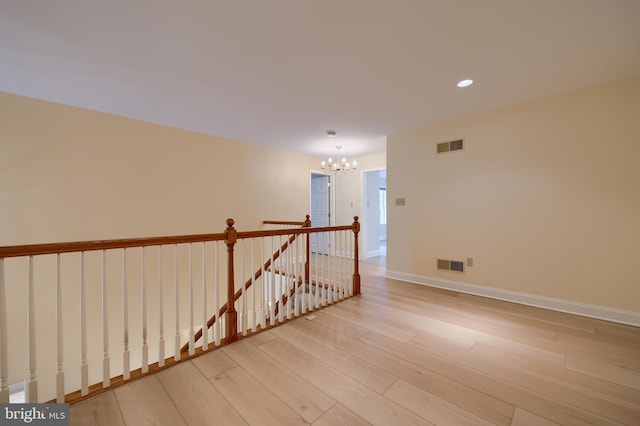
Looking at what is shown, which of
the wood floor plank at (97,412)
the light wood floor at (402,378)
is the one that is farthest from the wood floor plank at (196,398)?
the wood floor plank at (97,412)

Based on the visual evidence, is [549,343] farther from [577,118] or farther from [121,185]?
[121,185]

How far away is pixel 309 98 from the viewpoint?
2.93 m

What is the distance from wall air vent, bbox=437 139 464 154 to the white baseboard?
6.44ft

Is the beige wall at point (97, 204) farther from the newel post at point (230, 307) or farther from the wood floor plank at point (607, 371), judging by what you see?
the wood floor plank at point (607, 371)

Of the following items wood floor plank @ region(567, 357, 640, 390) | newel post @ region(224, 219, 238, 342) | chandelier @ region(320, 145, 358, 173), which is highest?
chandelier @ region(320, 145, 358, 173)

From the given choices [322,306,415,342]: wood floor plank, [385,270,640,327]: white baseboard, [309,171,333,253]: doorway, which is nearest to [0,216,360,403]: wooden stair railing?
[322,306,415,342]: wood floor plank

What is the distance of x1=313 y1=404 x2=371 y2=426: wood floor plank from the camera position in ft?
4.46

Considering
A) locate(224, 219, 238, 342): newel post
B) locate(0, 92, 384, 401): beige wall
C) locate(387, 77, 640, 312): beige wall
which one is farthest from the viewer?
locate(0, 92, 384, 401): beige wall

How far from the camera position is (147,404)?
149cm

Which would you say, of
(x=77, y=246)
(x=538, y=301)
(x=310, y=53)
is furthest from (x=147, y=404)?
(x=538, y=301)

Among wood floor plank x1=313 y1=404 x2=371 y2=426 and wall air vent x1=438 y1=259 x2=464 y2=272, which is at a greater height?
wall air vent x1=438 y1=259 x2=464 y2=272

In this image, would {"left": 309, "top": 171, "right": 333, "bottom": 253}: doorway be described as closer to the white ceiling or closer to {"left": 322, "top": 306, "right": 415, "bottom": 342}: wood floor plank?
the white ceiling

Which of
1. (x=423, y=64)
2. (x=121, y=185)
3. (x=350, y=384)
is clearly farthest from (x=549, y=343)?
(x=121, y=185)
